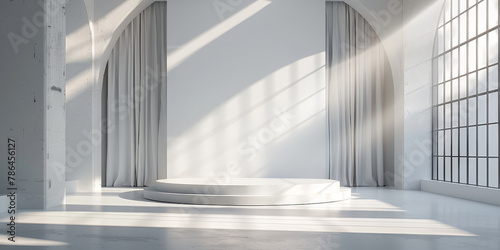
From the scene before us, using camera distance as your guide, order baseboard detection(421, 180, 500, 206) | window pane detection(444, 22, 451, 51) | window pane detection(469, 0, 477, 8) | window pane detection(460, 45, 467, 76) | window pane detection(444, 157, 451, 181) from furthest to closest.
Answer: window pane detection(444, 22, 451, 51) → window pane detection(444, 157, 451, 181) → window pane detection(460, 45, 467, 76) → window pane detection(469, 0, 477, 8) → baseboard detection(421, 180, 500, 206)

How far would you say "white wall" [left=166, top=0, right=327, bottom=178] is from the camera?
57.3 feet

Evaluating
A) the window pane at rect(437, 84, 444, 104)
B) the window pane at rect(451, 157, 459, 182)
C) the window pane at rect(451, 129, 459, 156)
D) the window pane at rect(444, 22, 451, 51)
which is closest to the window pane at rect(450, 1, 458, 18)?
the window pane at rect(444, 22, 451, 51)

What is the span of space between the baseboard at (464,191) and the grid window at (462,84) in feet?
1.07

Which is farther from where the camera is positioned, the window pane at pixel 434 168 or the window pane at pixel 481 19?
the window pane at pixel 434 168

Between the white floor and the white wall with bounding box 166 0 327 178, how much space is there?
17.7ft

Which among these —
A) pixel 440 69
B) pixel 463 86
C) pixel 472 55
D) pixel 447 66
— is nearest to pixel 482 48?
pixel 472 55

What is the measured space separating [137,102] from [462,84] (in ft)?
33.0

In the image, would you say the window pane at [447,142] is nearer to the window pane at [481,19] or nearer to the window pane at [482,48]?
the window pane at [482,48]

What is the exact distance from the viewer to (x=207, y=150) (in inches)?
686

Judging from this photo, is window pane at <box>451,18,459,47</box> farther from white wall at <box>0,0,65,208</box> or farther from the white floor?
white wall at <box>0,0,65,208</box>

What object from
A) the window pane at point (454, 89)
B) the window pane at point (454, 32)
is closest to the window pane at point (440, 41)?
the window pane at point (454, 32)

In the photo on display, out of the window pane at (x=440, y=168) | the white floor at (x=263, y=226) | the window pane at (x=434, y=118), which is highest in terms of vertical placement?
the window pane at (x=434, y=118)

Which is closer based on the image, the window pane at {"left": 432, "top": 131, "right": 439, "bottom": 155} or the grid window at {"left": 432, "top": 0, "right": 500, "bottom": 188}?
the grid window at {"left": 432, "top": 0, "right": 500, "bottom": 188}

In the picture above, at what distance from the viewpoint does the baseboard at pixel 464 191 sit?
39.3 feet
